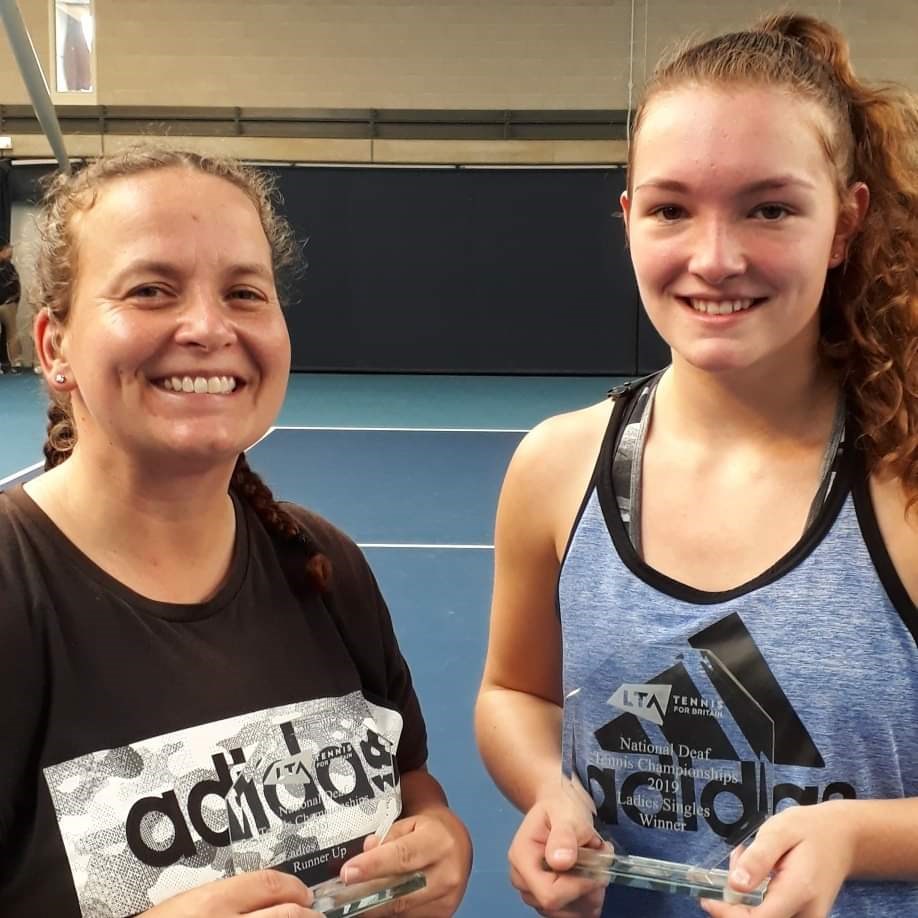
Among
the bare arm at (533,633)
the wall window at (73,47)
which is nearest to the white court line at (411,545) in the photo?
the bare arm at (533,633)

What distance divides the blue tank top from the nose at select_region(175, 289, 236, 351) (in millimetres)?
515

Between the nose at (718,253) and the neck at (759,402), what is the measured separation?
0.14 metres

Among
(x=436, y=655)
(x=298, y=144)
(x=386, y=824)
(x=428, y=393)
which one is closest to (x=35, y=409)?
(x=428, y=393)

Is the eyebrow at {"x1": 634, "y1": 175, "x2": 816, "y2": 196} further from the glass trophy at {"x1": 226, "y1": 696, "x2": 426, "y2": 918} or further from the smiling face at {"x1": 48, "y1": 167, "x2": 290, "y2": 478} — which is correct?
the glass trophy at {"x1": 226, "y1": 696, "x2": 426, "y2": 918}

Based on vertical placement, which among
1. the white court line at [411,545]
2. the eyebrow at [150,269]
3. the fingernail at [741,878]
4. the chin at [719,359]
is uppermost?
the eyebrow at [150,269]

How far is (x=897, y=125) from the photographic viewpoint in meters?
1.22

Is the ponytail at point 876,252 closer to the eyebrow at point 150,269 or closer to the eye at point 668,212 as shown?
the eye at point 668,212

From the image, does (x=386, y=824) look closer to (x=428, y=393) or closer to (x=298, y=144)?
(x=428, y=393)

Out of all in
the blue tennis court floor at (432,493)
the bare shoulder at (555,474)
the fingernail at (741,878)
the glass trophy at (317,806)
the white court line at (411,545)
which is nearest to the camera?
the fingernail at (741,878)

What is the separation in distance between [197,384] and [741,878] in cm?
71

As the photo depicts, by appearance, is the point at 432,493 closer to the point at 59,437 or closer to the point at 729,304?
the point at 59,437

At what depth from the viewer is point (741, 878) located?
39.0 inches

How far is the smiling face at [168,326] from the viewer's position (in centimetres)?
110

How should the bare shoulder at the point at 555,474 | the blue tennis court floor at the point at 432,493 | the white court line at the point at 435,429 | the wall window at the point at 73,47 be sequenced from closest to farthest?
the bare shoulder at the point at 555,474, the blue tennis court floor at the point at 432,493, the white court line at the point at 435,429, the wall window at the point at 73,47
